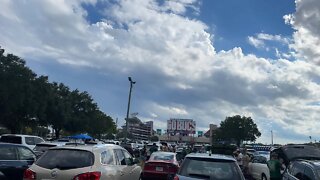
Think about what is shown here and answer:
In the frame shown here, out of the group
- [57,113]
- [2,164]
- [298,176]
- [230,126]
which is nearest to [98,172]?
[2,164]

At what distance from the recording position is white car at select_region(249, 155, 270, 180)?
67.9 ft

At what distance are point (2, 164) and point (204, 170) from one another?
18.4 ft

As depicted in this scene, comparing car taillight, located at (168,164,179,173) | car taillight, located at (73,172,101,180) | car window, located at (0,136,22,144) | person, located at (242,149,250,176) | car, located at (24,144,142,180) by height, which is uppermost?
car window, located at (0,136,22,144)

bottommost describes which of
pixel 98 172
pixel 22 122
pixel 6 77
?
pixel 98 172

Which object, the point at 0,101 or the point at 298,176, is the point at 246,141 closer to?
the point at 0,101

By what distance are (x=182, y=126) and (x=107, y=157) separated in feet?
159

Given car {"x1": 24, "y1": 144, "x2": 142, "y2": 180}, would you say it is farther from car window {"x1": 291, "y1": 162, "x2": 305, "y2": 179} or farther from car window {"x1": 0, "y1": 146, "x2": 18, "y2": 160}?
car window {"x1": 291, "y1": 162, "x2": 305, "y2": 179}

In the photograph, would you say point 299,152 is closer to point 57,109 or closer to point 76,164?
point 76,164

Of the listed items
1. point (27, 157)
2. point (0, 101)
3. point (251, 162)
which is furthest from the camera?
point (0, 101)

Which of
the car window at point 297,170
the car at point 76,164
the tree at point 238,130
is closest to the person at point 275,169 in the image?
the car window at point 297,170

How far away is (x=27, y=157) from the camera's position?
13.3 m

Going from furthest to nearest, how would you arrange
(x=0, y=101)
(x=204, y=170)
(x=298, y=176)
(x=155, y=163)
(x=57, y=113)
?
(x=57, y=113)
(x=0, y=101)
(x=155, y=163)
(x=298, y=176)
(x=204, y=170)

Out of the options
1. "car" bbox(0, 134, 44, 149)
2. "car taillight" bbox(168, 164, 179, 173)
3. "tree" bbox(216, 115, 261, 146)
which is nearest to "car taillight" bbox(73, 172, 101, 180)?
"car taillight" bbox(168, 164, 179, 173)

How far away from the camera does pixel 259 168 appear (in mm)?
21766
